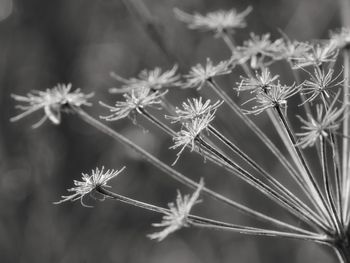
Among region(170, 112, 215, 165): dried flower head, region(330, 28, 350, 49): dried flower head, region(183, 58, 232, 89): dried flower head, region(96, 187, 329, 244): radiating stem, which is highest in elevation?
region(330, 28, 350, 49): dried flower head

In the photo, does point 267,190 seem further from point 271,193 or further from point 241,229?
point 241,229

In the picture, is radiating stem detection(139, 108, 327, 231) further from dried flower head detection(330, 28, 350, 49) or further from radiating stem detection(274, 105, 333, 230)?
dried flower head detection(330, 28, 350, 49)

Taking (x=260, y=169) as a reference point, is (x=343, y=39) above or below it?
above

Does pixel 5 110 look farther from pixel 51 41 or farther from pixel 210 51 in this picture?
pixel 210 51

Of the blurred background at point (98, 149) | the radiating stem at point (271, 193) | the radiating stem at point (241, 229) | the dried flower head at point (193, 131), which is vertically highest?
the blurred background at point (98, 149)

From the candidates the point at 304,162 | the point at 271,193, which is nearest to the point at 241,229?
the point at 271,193

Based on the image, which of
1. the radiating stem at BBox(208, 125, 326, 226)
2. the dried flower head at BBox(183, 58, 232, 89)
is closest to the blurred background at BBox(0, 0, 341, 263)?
the dried flower head at BBox(183, 58, 232, 89)

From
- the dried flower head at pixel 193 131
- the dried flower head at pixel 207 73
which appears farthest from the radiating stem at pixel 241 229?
the dried flower head at pixel 207 73

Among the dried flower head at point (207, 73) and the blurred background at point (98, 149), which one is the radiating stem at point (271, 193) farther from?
the blurred background at point (98, 149)
